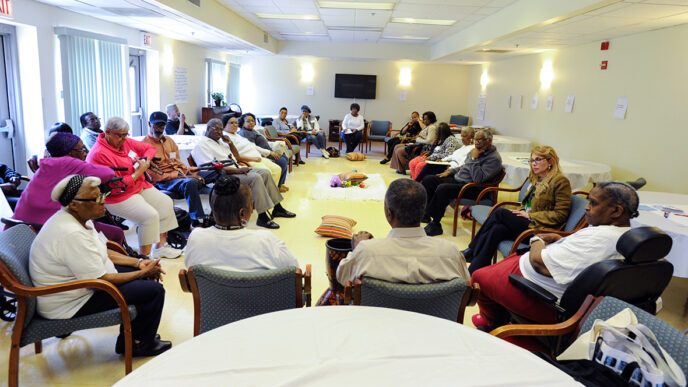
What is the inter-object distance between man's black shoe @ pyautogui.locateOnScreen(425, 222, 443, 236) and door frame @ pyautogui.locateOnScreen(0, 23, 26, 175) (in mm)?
5280

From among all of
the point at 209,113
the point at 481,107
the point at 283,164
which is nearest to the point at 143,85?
the point at 209,113

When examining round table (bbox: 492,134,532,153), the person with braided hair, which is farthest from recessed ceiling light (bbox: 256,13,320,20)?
the person with braided hair

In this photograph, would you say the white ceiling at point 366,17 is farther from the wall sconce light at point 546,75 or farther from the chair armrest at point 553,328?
the chair armrest at point 553,328

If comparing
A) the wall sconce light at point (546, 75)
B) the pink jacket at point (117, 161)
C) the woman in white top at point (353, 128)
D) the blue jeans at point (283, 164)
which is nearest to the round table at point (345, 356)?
the pink jacket at point (117, 161)

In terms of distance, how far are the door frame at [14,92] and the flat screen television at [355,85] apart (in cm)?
972

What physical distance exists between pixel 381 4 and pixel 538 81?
161 inches

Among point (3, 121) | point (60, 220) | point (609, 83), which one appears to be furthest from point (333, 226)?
point (609, 83)

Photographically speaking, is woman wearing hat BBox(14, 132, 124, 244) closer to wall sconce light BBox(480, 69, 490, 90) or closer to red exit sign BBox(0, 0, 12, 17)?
red exit sign BBox(0, 0, 12, 17)

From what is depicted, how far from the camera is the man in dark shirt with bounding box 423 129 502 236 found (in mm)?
5152

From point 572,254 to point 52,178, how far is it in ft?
11.3

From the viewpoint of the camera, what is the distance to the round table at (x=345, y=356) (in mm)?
1395

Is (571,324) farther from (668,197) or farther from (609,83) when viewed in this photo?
(609,83)

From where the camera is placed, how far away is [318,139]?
11.2 m

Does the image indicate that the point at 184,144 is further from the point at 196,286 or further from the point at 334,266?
the point at 196,286
